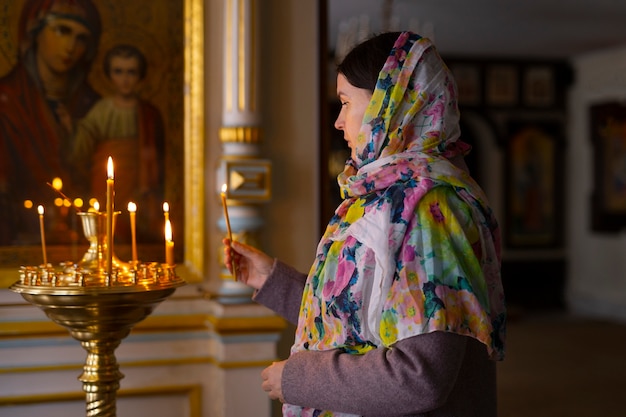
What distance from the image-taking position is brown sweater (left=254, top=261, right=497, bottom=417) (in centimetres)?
146

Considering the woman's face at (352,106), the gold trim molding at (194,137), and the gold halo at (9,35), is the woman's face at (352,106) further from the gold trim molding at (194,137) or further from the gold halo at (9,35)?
the gold halo at (9,35)

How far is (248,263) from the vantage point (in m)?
2.07

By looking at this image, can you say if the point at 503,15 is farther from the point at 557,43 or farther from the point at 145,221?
the point at 145,221

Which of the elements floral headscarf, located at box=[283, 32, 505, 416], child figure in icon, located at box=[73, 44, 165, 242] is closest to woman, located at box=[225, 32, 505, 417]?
floral headscarf, located at box=[283, 32, 505, 416]

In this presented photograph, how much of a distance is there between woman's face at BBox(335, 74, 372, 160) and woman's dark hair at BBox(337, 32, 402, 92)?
12 millimetres

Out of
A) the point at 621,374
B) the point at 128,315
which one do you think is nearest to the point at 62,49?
the point at 128,315

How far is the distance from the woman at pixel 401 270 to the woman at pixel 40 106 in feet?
4.43

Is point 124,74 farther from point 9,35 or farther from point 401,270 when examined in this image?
point 401,270

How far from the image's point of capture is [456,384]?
5.36 feet

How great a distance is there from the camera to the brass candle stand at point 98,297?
1.87 meters

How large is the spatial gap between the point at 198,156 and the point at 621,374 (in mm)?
4745

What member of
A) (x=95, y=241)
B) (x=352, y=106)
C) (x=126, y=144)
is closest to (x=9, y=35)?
(x=126, y=144)

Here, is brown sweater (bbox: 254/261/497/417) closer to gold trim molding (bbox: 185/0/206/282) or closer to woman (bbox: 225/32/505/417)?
woman (bbox: 225/32/505/417)

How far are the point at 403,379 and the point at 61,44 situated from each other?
1811 mm
